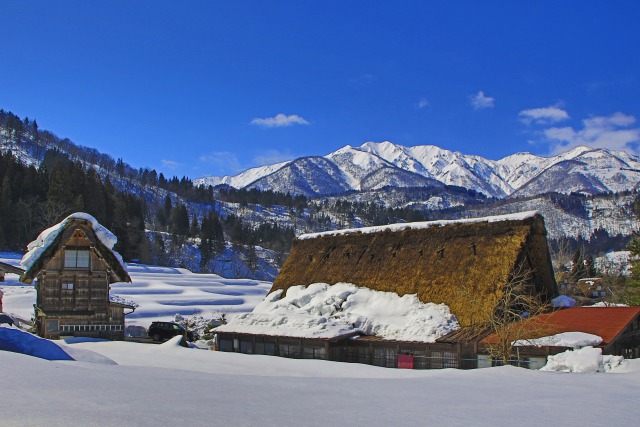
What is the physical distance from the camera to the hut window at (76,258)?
27.2m

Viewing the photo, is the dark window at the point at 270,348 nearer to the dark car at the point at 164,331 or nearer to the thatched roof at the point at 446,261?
the thatched roof at the point at 446,261

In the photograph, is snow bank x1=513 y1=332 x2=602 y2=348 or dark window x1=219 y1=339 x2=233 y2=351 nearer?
snow bank x1=513 y1=332 x2=602 y2=348

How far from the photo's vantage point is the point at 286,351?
76.6ft

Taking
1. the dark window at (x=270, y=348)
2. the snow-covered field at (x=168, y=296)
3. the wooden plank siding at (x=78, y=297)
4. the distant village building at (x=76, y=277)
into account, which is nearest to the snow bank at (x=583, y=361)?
the dark window at (x=270, y=348)

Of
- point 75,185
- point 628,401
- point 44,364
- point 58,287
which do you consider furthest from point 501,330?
point 75,185

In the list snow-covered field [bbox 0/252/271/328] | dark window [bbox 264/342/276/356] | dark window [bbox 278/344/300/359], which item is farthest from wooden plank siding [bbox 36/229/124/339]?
dark window [bbox 278/344/300/359]

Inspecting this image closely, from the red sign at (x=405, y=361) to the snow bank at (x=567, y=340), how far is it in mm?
4170

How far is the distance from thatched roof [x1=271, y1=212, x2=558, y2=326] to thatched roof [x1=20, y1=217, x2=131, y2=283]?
29.1 ft

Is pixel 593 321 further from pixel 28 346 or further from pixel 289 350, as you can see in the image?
pixel 28 346

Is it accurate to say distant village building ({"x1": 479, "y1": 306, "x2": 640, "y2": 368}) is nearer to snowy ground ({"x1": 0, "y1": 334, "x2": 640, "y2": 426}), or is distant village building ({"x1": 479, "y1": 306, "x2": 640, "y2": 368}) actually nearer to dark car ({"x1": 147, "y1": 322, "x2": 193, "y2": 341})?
snowy ground ({"x1": 0, "y1": 334, "x2": 640, "y2": 426})

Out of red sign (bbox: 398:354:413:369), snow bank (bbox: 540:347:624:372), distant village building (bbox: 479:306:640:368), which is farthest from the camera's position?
red sign (bbox: 398:354:413:369)

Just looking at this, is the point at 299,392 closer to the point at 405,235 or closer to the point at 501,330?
the point at 501,330

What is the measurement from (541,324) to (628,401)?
498 inches

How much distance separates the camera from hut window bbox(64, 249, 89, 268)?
27.2 meters
